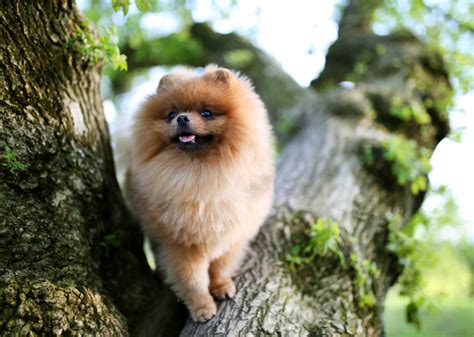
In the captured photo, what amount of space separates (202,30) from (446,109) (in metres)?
4.65

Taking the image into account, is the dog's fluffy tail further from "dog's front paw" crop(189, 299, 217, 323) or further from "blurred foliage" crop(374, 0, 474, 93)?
"blurred foliage" crop(374, 0, 474, 93)

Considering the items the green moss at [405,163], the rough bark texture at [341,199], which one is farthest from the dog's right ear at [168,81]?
the green moss at [405,163]

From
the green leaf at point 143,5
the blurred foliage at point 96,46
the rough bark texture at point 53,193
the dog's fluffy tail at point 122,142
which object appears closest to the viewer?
the rough bark texture at point 53,193

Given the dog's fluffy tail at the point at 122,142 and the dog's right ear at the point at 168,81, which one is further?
the dog's fluffy tail at the point at 122,142

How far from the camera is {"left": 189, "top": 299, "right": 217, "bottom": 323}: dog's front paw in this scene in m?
2.90

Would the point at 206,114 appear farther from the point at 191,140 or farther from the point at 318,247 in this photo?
the point at 318,247

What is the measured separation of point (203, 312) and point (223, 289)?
10.5 inches

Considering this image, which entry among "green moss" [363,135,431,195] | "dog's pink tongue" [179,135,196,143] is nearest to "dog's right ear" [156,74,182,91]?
"dog's pink tongue" [179,135,196,143]

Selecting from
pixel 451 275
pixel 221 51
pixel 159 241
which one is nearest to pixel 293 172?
pixel 159 241

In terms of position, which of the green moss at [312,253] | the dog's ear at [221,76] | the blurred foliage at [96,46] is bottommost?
the green moss at [312,253]

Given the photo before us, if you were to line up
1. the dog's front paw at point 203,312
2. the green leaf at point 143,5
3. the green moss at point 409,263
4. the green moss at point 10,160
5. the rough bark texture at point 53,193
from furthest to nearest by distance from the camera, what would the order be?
the green moss at point 409,263 < the dog's front paw at point 203,312 < the green leaf at point 143,5 < the green moss at point 10,160 < the rough bark texture at point 53,193

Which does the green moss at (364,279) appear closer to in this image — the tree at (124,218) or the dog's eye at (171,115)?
the tree at (124,218)

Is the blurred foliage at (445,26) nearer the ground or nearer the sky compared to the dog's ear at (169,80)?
nearer the ground

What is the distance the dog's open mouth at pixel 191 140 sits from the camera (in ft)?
9.61
